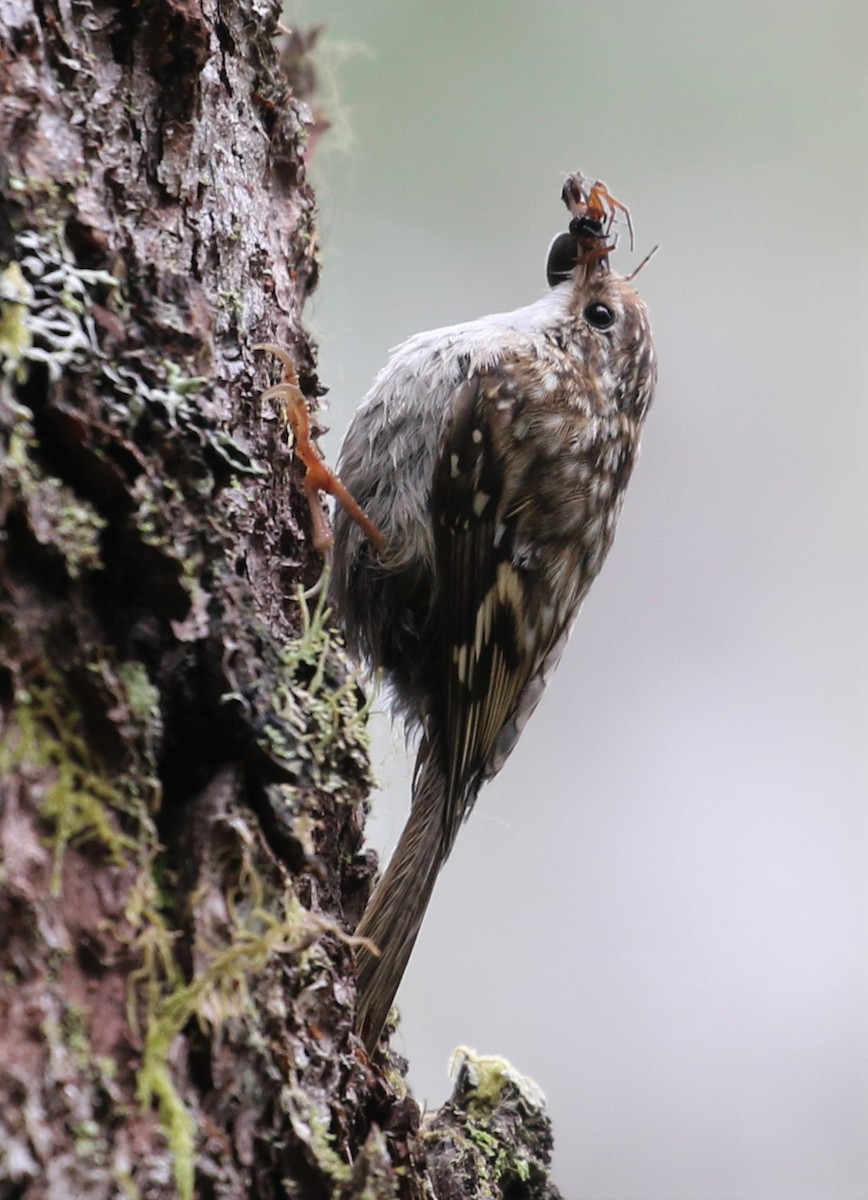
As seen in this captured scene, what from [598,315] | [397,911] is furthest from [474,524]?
[397,911]

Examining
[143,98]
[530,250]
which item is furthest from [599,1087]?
[143,98]

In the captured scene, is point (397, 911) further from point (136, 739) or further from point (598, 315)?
point (598, 315)

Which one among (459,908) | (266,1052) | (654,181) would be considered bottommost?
(459,908)

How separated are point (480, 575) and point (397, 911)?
59cm

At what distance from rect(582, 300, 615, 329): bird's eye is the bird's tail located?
0.88m

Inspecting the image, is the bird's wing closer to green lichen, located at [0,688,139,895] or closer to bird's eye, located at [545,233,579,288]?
bird's eye, located at [545,233,579,288]

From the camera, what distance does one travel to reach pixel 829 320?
4.02 meters

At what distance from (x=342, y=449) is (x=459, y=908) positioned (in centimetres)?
165

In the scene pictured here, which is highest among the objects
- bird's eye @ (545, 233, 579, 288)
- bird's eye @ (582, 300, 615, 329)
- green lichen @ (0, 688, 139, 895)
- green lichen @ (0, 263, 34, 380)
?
bird's eye @ (545, 233, 579, 288)

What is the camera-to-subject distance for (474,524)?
1.97 meters

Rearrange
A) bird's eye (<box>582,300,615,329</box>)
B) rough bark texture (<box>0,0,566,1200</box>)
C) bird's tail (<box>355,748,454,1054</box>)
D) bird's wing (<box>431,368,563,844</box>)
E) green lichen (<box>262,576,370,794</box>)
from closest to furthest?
rough bark texture (<box>0,0,566,1200</box>), green lichen (<box>262,576,370,794</box>), bird's tail (<box>355,748,454,1054</box>), bird's wing (<box>431,368,563,844</box>), bird's eye (<box>582,300,615,329</box>)

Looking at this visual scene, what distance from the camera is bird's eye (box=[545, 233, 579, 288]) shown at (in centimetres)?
225

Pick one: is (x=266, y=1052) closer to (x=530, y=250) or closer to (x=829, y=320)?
(x=530, y=250)

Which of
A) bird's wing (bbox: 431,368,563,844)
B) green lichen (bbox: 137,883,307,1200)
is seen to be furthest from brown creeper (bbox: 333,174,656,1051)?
green lichen (bbox: 137,883,307,1200)
